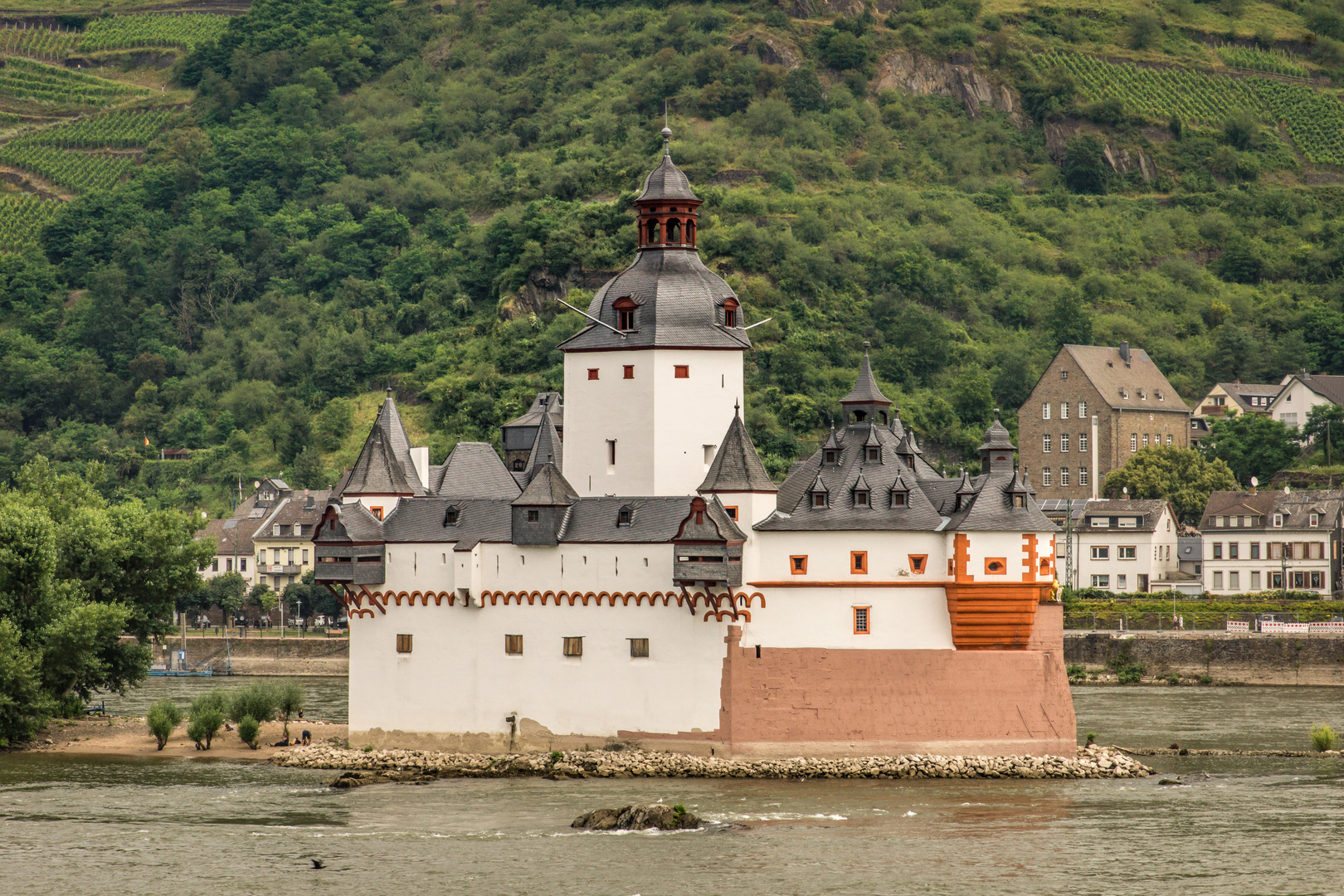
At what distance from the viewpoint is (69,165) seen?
195 meters

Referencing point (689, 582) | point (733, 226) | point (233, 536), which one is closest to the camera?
point (689, 582)

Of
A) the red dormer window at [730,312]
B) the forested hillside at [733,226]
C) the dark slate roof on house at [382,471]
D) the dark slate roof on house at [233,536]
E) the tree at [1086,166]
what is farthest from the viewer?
the tree at [1086,166]

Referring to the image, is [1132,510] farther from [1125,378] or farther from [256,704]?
[256,704]

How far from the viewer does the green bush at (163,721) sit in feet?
201

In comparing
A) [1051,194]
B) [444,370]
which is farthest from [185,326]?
[1051,194]

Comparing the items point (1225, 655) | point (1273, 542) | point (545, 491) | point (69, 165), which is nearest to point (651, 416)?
point (545, 491)

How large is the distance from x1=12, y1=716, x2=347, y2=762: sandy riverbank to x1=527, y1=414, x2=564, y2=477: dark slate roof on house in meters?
10.0

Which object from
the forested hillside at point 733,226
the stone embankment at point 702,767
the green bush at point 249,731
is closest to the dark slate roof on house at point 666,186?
the stone embankment at point 702,767

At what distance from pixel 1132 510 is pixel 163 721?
60312 millimetres

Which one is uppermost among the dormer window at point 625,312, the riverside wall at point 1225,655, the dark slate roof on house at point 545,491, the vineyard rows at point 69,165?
the vineyard rows at point 69,165

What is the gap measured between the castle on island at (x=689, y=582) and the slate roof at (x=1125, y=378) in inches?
2776

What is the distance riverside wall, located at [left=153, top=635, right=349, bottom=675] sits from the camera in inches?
3910

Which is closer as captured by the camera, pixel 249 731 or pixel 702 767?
pixel 702 767

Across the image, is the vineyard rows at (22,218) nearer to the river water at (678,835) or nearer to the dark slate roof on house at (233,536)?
the dark slate roof on house at (233,536)
